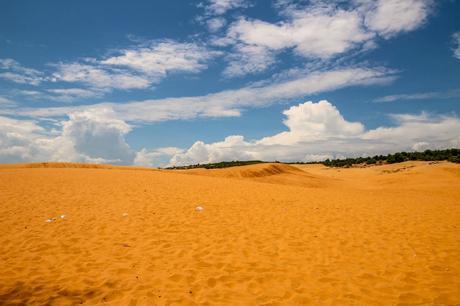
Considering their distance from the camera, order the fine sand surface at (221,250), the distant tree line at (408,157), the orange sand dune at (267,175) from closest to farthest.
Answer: the fine sand surface at (221,250), the orange sand dune at (267,175), the distant tree line at (408,157)

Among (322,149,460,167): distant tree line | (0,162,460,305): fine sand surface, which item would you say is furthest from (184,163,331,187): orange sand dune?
(322,149,460,167): distant tree line

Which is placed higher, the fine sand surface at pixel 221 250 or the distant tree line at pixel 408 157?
the distant tree line at pixel 408 157

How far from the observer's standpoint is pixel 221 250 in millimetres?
8734

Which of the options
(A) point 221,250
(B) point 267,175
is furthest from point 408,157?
(A) point 221,250

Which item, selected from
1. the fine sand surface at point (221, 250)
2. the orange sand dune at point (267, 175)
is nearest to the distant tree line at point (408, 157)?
the orange sand dune at point (267, 175)

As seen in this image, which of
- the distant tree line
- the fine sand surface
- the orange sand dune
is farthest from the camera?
the distant tree line

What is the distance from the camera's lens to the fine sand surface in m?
6.33

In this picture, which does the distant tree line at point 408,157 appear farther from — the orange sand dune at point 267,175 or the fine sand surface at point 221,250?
the fine sand surface at point 221,250

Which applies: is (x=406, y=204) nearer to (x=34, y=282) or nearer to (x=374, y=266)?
(x=374, y=266)

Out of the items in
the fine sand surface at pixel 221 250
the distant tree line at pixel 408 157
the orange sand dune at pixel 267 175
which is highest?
the distant tree line at pixel 408 157

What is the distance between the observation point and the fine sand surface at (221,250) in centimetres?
633

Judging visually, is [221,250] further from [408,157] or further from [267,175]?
[408,157]

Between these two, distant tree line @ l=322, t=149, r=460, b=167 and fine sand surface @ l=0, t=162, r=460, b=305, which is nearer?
fine sand surface @ l=0, t=162, r=460, b=305

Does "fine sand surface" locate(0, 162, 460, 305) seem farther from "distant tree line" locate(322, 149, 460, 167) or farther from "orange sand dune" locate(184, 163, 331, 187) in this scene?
"distant tree line" locate(322, 149, 460, 167)
